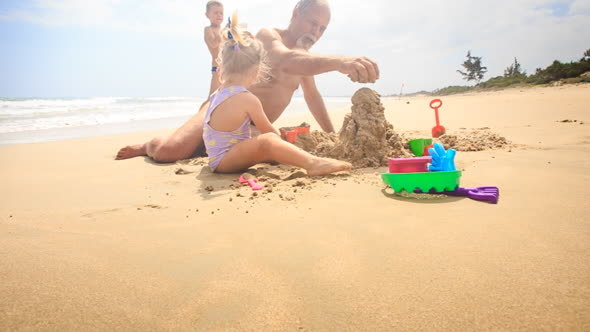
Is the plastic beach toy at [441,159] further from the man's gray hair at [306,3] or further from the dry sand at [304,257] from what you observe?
the man's gray hair at [306,3]

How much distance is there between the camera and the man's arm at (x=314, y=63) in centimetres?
242

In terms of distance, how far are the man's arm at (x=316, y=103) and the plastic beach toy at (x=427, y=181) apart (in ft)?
8.59

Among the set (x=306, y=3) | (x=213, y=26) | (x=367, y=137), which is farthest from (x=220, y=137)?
(x=213, y=26)

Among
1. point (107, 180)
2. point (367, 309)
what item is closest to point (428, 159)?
point (367, 309)

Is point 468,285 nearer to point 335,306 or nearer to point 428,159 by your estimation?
point 335,306

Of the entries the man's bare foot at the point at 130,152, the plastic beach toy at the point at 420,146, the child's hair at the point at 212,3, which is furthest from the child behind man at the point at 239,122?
the child's hair at the point at 212,3

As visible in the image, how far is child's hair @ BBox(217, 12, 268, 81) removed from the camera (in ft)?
8.67

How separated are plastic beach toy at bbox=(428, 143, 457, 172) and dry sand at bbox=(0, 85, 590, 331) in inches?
7.8

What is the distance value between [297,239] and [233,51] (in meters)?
1.93

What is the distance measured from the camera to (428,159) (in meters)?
1.74

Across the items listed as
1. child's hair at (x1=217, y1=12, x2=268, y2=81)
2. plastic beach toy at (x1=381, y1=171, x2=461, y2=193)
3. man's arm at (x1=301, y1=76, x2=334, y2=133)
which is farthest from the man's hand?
man's arm at (x1=301, y1=76, x2=334, y2=133)

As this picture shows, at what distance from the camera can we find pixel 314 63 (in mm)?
2744

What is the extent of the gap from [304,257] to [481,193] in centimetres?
98

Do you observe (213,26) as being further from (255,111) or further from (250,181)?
(250,181)
